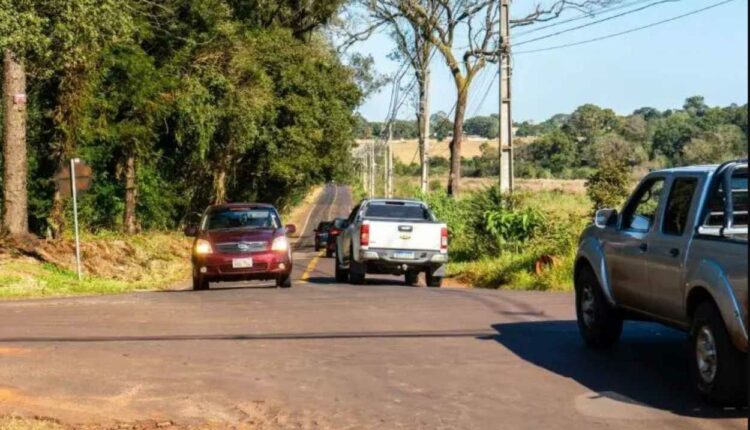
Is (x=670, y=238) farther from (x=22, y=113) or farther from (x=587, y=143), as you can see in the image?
(x=587, y=143)

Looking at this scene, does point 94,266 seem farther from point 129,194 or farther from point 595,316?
point 595,316

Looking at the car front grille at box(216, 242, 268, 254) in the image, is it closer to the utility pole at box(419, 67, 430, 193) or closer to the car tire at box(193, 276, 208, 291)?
the car tire at box(193, 276, 208, 291)

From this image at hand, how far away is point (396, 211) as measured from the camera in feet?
75.4

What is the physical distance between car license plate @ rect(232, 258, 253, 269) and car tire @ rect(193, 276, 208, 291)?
0.83 meters

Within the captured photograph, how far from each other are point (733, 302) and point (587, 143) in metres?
95.6

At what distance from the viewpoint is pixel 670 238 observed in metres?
8.74

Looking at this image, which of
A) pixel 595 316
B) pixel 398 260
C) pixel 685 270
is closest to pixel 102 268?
pixel 398 260

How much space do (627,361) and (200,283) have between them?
1207 centimetres

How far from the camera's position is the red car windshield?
2088cm

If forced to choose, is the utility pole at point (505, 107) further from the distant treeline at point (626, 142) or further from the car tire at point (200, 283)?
the distant treeline at point (626, 142)

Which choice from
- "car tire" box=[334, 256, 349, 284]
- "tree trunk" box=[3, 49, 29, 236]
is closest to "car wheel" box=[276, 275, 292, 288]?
"car tire" box=[334, 256, 349, 284]

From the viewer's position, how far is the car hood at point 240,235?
65.9ft

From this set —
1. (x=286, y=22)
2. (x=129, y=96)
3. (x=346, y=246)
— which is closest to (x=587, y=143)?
(x=286, y=22)

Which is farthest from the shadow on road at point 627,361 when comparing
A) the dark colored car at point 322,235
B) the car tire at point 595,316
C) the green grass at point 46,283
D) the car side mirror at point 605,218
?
the dark colored car at point 322,235
